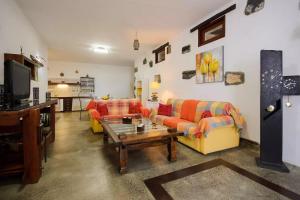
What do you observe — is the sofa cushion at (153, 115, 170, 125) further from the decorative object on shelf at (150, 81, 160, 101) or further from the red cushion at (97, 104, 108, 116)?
the decorative object on shelf at (150, 81, 160, 101)

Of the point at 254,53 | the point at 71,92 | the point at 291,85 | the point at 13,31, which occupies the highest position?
the point at 13,31

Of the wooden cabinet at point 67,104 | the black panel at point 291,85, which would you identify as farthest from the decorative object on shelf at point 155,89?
the wooden cabinet at point 67,104

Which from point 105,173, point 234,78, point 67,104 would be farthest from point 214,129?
point 67,104

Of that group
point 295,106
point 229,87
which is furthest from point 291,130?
point 229,87

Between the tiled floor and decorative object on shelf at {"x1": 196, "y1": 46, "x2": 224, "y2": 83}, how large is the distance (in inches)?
60.9

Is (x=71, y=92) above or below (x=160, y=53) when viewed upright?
below

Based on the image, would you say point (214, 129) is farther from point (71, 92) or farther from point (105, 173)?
point (71, 92)

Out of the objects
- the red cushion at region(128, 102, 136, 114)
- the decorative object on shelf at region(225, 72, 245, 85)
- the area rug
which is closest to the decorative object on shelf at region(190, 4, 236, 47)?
the decorative object on shelf at region(225, 72, 245, 85)

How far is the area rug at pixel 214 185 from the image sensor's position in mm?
1604

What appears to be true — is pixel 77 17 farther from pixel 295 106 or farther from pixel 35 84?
pixel 295 106

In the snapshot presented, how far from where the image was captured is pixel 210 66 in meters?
3.55

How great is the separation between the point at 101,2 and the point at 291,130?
152 inches

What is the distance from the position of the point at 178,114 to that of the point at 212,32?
211 cm

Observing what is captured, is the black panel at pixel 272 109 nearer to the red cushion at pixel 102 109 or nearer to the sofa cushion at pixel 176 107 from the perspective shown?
the sofa cushion at pixel 176 107
